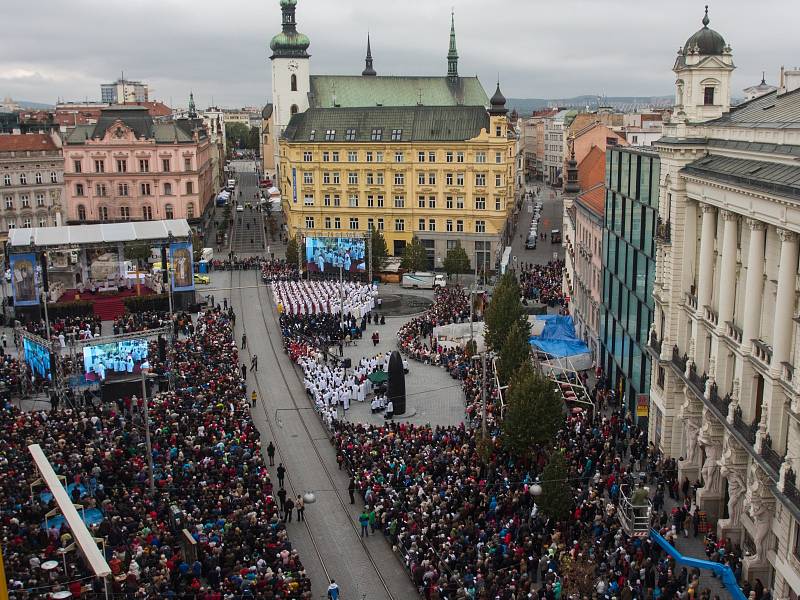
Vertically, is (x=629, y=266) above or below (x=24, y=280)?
above

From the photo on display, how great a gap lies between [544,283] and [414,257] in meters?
12.1

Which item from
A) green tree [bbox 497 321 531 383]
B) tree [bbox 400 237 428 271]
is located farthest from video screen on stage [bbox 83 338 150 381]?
tree [bbox 400 237 428 271]

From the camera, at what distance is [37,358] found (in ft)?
146

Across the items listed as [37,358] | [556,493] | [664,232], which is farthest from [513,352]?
[37,358]

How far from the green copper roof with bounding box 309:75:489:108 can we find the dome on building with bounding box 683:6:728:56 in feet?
228

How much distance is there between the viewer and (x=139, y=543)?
2552cm

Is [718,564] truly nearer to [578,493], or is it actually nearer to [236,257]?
[578,493]

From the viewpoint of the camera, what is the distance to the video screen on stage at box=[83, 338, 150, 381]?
43497 millimetres

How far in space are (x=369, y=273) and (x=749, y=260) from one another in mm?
47691

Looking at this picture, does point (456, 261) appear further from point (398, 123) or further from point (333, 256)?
point (398, 123)

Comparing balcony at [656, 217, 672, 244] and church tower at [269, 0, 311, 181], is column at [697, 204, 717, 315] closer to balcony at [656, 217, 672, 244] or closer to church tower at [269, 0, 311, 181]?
balcony at [656, 217, 672, 244]

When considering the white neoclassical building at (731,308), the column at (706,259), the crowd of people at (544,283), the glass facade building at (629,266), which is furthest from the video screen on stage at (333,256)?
the column at (706,259)

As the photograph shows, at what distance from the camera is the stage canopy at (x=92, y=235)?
60188 mm

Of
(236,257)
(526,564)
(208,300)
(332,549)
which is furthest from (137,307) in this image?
(526,564)
